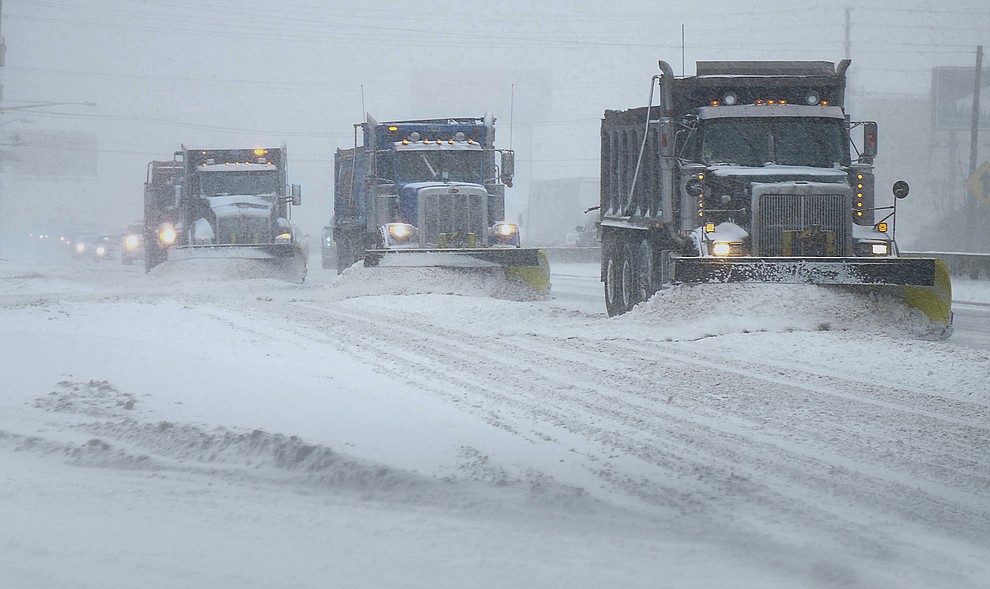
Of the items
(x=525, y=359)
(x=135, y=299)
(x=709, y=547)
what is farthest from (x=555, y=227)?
(x=709, y=547)

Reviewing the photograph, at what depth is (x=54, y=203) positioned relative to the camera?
110938 millimetres

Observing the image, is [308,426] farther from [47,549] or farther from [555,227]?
[555,227]

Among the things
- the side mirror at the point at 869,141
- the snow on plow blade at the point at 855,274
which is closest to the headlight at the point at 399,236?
the snow on plow blade at the point at 855,274

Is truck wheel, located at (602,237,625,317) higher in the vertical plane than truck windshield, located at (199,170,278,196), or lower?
lower

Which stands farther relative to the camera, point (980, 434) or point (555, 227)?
point (555, 227)

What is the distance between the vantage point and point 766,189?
46.6ft

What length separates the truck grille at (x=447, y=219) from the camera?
800 inches

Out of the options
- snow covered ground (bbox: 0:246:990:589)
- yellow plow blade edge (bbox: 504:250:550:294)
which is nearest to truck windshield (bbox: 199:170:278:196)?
yellow plow blade edge (bbox: 504:250:550:294)

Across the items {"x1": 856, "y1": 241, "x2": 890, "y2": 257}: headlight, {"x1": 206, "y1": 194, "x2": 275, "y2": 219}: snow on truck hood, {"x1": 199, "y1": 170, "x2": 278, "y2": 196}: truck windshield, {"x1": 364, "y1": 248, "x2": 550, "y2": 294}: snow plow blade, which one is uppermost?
{"x1": 199, "y1": 170, "x2": 278, "y2": 196}: truck windshield

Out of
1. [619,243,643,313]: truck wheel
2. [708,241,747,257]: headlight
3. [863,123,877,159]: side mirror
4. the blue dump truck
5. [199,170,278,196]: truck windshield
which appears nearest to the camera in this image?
[708,241,747,257]: headlight

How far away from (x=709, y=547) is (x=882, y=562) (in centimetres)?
64

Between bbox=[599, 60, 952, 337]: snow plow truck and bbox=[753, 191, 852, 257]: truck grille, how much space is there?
0.01 metres

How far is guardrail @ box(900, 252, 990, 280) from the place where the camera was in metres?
27.2

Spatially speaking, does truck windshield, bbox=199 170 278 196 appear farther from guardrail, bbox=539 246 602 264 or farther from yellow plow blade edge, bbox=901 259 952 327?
guardrail, bbox=539 246 602 264
